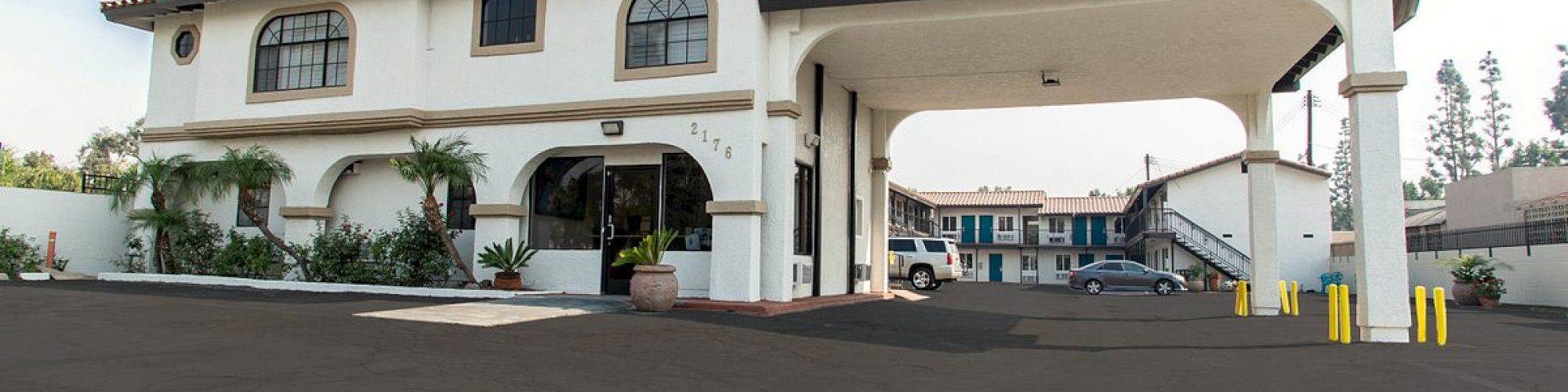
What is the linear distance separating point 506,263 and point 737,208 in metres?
3.50

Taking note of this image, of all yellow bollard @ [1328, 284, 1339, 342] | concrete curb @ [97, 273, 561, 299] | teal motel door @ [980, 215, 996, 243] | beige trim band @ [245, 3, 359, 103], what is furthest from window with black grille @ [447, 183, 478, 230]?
teal motel door @ [980, 215, 996, 243]

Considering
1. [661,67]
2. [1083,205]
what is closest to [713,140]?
[661,67]

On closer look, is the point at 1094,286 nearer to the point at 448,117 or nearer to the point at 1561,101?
the point at 448,117

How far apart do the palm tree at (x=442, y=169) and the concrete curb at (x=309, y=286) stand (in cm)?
66

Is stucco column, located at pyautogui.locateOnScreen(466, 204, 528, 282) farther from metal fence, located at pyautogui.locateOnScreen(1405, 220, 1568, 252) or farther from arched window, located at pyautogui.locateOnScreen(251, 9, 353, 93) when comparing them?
metal fence, located at pyautogui.locateOnScreen(1405, 220, 1568, 252)

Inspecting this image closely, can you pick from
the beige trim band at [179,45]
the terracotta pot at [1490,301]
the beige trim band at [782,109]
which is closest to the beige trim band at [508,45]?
the beige trim band at [782,109]

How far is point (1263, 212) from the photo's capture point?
1591 centimetres

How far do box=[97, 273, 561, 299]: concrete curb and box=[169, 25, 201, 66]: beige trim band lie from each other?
3.83 m

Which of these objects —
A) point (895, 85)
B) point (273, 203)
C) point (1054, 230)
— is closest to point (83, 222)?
point (273, 203)

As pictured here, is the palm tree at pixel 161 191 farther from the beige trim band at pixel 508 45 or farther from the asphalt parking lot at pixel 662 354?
the beige trim band at pixel 508 45

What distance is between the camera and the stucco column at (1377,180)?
1010 cm

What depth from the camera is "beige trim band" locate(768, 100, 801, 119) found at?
12.9 meters

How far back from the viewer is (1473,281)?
Result: 21594 mm

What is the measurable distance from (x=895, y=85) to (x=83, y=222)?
14706 millimetres
